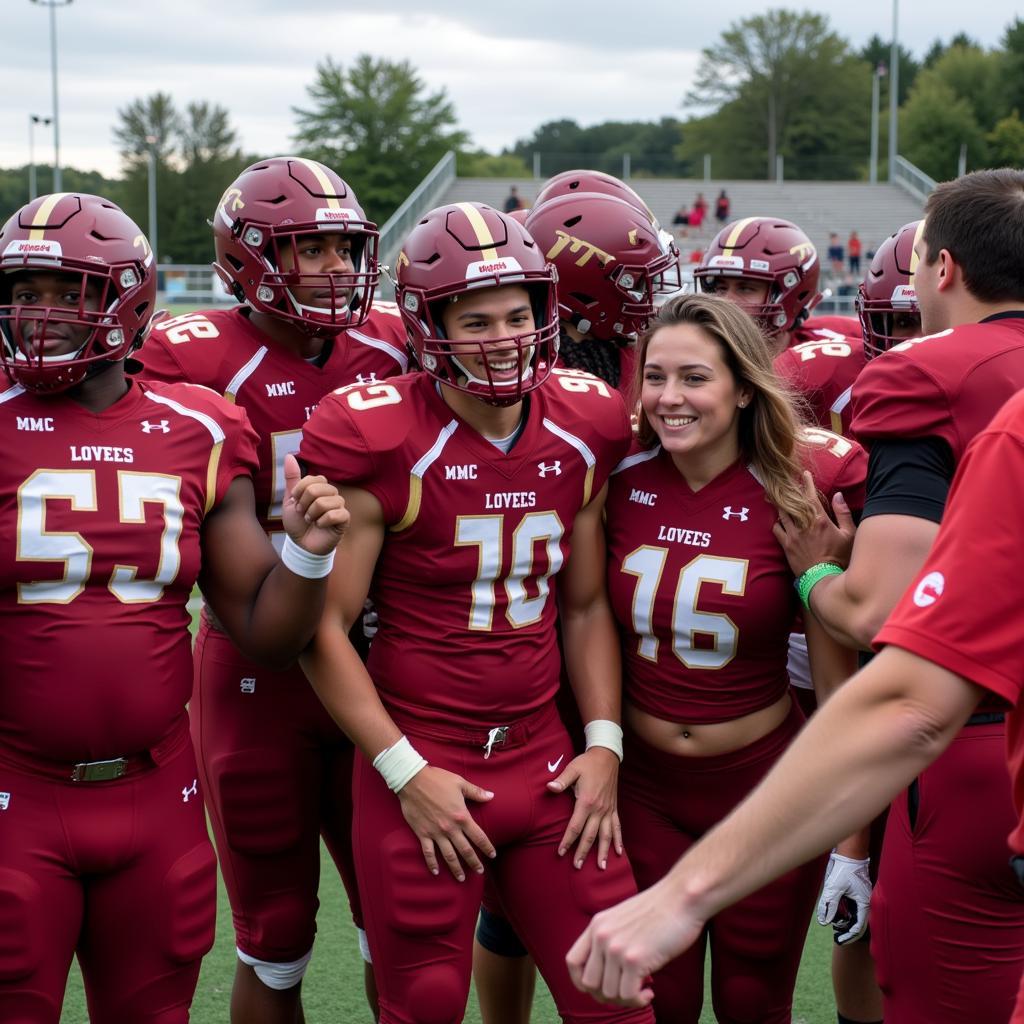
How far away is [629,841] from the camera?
10.9 ft

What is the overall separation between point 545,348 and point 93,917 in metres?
1.70

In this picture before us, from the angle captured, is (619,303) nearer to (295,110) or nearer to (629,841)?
(629,841)

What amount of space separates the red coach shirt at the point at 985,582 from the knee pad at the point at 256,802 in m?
2.27

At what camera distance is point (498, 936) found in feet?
12.5

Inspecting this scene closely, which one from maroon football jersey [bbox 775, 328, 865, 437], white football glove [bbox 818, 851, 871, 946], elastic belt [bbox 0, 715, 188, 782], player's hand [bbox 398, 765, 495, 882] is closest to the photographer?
elastic belt [bbox 0, 715, 188, 782]

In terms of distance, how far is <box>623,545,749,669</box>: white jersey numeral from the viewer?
127 inches

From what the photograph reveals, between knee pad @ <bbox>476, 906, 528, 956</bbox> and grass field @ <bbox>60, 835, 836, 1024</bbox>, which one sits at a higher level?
knee pad @ <bbox>476, 906, 528, 956</bbox>

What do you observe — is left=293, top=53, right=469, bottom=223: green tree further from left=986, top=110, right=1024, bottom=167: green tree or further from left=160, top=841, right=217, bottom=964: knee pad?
left=160, top=841, right=217, bottom=964: knee pad

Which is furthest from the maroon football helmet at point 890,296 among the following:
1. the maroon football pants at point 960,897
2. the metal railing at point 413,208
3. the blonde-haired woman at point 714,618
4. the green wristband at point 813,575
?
the metal railing at point 413,208

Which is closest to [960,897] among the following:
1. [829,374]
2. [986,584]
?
[986,584]

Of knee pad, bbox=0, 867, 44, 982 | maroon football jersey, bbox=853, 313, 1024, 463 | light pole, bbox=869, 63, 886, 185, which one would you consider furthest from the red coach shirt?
light pole, bbox=869, 63, 886, 185

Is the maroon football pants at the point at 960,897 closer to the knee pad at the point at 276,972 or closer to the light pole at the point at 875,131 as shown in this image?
the knee pad at the point at 276,972

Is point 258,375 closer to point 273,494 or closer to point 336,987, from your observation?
point 273,494

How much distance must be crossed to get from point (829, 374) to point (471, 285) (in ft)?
5.64
